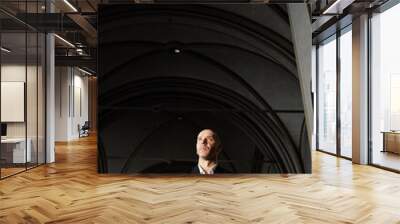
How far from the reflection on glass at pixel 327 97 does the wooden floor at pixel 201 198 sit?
353 centimetres

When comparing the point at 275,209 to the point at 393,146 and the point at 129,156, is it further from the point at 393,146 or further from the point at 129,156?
the point at 393,146

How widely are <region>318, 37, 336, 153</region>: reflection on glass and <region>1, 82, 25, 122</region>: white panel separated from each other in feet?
26.5

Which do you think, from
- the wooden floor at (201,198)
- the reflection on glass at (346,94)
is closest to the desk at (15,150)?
the wooden floor at (201,198)

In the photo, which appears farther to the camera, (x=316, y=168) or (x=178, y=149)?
(x=316, y=168)

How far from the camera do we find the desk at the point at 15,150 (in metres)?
6.65

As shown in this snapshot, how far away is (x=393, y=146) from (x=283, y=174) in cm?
254

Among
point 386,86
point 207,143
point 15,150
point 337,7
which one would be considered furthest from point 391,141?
point 15,150

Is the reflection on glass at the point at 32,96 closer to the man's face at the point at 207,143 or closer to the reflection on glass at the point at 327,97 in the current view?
the man's face at the point at 207,143

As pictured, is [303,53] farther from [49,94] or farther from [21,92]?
Answer: [49,94]

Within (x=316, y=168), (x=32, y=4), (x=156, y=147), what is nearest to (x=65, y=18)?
(x=32, y=4)

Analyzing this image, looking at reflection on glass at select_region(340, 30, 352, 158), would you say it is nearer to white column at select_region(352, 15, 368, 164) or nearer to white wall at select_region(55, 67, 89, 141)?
white column at select_region(352, 15, 368, 164)

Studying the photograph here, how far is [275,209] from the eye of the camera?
4.42m

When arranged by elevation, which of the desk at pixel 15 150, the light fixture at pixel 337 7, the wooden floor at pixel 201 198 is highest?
the light fixture at pixel 337 7

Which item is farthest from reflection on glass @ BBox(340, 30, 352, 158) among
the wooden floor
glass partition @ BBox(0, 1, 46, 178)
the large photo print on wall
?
glass partition @ BBox(0, 1, 46, 178)
